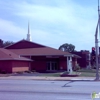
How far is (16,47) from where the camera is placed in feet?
214

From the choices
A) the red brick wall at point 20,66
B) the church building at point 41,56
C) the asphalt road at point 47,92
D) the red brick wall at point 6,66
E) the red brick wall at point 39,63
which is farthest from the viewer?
the red brick wall at point 39,63

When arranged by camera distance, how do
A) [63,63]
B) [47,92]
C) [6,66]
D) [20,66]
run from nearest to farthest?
[47,92] → [6,66] → [20,66] → [63,63]

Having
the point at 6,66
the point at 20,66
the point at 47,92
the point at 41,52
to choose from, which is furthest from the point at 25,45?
the point at 47,92

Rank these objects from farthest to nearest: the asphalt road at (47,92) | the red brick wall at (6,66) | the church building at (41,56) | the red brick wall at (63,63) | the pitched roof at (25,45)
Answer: the pitched roof at (25,45), the red brick wall at (63,63), the church building at (41,56), the red brick wall at (6,66), the asphalt road at (47,92)

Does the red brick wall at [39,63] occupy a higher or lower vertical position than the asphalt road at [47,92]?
higher

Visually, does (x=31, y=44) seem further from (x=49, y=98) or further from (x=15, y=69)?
(x=49, y=98)

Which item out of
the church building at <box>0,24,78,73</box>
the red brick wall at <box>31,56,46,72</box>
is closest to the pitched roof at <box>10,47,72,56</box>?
the church building at <box>0,24,78,73</box>

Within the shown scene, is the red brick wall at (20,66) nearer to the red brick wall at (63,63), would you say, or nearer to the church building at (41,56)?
the church building at (41,56)

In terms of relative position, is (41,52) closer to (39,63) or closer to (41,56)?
(41,56)

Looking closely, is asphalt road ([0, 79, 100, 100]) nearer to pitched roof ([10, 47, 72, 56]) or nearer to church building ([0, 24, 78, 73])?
church building ([0, 24, 78, 73])

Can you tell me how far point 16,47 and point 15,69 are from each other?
1942cm

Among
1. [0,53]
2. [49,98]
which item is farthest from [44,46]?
[49,98]

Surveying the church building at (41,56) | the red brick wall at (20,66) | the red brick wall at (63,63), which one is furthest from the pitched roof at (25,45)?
the red brick wall at (20,66)

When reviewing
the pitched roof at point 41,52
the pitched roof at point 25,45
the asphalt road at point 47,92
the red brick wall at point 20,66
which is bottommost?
the asphalt road at point 47,92
